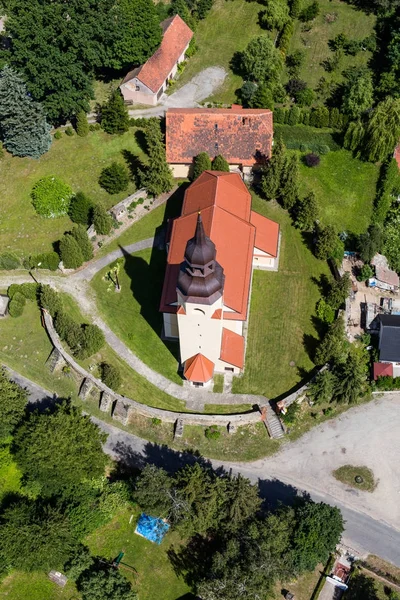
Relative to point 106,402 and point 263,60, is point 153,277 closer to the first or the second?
point 106,402

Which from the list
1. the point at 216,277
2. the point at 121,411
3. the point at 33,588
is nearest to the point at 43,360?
the point at 121,411

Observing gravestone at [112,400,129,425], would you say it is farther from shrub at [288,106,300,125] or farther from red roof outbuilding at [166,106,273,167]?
shrub at [288,106,300,125]

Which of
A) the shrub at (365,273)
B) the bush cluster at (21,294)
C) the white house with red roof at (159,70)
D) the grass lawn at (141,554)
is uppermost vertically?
the white house with red roof at (159,70)

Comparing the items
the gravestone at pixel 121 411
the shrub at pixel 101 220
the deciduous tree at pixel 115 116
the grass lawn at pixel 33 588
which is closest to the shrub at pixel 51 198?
the shrub at pixel 101 220

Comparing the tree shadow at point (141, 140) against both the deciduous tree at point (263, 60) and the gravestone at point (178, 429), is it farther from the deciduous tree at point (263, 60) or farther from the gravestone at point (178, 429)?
the gravestone at point (178, 429)

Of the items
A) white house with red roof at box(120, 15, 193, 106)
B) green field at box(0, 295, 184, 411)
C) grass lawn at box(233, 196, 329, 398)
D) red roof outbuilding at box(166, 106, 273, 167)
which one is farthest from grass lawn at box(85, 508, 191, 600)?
white house with red roof at box(120, 15, 193, 106)

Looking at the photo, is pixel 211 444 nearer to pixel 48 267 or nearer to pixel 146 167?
pixel 48 267

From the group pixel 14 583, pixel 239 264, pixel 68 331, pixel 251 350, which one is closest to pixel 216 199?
pixel 239 264
